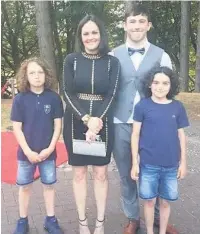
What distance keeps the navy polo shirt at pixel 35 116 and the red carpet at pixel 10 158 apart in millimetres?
1793

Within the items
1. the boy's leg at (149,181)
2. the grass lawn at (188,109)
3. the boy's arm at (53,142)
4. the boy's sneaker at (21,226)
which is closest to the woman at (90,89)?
the boy's arm at (53,142)

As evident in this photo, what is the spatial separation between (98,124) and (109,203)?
1.49 m

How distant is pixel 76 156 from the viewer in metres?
3.21

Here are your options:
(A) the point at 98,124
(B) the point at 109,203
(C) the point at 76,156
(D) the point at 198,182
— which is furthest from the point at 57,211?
(D) the point at 198,182

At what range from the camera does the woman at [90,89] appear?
3.09 metres

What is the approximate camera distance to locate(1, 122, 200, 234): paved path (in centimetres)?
366

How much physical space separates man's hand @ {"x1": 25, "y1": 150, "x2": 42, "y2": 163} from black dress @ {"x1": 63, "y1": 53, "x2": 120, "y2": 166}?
1.06ft

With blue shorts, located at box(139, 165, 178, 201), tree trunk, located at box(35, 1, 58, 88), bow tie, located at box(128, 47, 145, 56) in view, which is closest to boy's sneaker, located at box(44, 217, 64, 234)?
blue shorts, located at box(139, 165, 178, 201)

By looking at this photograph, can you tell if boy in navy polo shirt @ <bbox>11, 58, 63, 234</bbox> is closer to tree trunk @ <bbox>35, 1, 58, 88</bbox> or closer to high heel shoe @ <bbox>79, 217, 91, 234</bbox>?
high heel shoe @ <bbox>79, 217, 91, 234</bbox>

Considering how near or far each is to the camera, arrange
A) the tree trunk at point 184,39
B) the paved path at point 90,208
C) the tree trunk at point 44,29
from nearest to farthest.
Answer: the paved path at point 90,208
the tree trunk at point 44,29
the tree trunk at point 184,39

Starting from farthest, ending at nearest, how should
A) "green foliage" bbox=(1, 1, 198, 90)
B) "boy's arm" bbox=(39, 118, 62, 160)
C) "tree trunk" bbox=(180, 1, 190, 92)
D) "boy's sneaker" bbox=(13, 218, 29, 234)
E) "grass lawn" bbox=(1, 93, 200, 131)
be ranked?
"green foliage" bbox=(1, 1, 198, 90) → "tree trunk" bbox=(180, 1, 190, 92) → "grass lawn" bbox=(1, 93, 200, 131) → "boy's sneaker" bbox=(13, 218, 29, 234) → "boy's arm" bbox=(39, 118, 62, 160)

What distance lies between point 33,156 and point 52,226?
2.44ft

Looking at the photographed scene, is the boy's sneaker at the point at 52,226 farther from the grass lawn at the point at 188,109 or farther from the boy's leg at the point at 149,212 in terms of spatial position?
the grass lawn at the point at 188,109

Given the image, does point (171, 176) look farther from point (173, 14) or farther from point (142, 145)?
point (173, 14)
